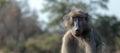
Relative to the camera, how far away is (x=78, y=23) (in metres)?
6.66


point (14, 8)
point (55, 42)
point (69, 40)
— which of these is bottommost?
point (69, 40)

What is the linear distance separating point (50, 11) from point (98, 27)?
3703mm

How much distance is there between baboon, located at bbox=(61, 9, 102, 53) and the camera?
6683 mm

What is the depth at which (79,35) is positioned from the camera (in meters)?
6.76

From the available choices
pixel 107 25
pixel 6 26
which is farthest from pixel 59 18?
pixel 6 26

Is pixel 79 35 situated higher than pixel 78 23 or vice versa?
pixel 78 23

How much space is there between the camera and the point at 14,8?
49.5 m

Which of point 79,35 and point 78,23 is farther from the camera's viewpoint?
point 79,35

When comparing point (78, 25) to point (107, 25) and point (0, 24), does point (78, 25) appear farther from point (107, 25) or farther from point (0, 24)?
point (0, 24)

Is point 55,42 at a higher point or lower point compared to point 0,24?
lower

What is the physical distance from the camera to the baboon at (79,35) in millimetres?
6683

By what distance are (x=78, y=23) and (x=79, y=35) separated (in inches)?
7.9

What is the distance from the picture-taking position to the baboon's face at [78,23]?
6588 millimetres

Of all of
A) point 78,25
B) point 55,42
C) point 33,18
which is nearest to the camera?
point 78,25
